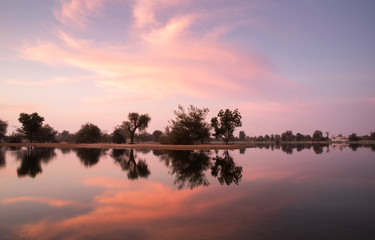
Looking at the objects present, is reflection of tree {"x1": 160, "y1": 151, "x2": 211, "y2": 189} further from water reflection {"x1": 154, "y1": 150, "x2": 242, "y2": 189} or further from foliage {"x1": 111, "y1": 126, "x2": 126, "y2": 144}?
foliage {"x1": 111, "y1": 126, "x2": 126, "y2": 144}

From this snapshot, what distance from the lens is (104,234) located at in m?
6.88

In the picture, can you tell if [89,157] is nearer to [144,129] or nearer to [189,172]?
[189,172]

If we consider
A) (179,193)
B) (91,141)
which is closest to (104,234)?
(179,193)

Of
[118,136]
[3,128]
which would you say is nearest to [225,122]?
[118,136]

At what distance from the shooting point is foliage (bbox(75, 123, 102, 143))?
99.8 m

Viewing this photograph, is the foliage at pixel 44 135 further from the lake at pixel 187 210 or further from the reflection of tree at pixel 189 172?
the lake at pixel 187 210

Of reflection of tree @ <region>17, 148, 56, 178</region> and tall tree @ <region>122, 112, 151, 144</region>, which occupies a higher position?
tall tree @ <region>122, 112, 151, 144</region>

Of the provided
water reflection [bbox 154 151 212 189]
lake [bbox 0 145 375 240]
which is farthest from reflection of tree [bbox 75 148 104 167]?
lake [bbox 0 145 375 240]

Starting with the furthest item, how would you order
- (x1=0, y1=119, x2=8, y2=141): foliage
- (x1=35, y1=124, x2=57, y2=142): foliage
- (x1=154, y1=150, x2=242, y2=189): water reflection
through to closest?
(x1=35, y1=124, x2=57, y2=142): foliage < (x1=0, y1=119, x2=8, y2=141): foliage < (x1=154, y1=150, x2=242, y2=189): water reflection

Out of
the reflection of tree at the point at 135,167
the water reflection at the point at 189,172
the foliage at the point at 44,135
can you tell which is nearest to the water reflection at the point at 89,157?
the reflection of tree at the point at 135,167

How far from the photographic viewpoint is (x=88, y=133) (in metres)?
99.8

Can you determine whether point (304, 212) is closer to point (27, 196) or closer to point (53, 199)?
point (53, 199)

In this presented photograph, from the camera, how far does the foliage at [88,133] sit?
9975cm

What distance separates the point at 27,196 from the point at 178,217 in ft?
26.6
